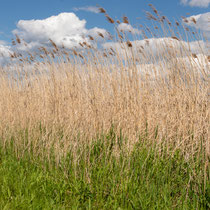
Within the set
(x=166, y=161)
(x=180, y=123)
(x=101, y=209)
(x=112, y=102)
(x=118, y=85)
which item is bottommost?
(x=101, y=209)

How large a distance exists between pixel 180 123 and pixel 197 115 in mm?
237

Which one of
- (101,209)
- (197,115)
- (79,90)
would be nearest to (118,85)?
(79,90)

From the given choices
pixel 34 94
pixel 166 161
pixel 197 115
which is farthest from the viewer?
pixel 34 94

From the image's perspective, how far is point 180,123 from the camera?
319 centimetres

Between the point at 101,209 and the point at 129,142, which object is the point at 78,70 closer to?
the point at 129,142

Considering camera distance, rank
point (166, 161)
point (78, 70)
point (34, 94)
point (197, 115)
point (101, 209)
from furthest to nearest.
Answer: point (34, 94) → point (78, 70) → point (197, 115) → point (166, 161) → point (101, 209)

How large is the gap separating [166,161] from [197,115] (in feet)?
2.46

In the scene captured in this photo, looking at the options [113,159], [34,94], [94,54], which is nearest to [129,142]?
[113,159]

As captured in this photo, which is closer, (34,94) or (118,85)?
(118,85)

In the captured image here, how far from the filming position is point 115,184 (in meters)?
2.53

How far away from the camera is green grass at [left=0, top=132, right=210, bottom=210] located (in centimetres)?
231

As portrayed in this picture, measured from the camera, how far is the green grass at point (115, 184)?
2314 millimetres

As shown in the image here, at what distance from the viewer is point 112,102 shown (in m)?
3.66

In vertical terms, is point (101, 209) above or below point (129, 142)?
below
